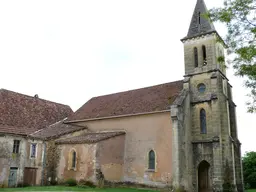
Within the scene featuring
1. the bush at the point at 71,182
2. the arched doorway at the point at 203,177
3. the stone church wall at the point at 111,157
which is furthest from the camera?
the arched doorway at the point at 203,177

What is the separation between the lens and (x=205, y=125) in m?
24.9

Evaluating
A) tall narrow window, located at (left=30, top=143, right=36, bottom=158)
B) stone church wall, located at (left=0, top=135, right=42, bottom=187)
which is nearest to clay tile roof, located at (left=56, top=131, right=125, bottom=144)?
tall narrow window, located at (left=30, top=143, right=36, bottom=158)

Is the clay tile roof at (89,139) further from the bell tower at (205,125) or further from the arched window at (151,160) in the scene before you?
the bell tower at (205,125)

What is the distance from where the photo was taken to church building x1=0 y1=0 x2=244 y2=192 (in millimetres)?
23328

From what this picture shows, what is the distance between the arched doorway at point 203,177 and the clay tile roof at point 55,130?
541 inches

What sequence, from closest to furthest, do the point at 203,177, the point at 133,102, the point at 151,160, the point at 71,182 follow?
the point at 71,182 < the point at 203,177 < the point at 151,160 < the point at 133,102

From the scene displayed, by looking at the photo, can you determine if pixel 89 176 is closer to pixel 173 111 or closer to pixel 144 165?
pixel 144 165

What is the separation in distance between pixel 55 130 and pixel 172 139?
13305mm

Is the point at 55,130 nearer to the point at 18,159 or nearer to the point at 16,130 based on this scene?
the point at 16,130

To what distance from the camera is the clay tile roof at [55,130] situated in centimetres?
2711

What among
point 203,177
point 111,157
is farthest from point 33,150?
point 203,177

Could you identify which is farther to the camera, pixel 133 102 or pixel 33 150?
pixel 133 102

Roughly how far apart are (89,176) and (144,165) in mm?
5216

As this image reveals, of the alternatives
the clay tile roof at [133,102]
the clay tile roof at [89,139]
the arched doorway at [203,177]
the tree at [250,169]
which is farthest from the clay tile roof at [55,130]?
the tree at [250,169]
